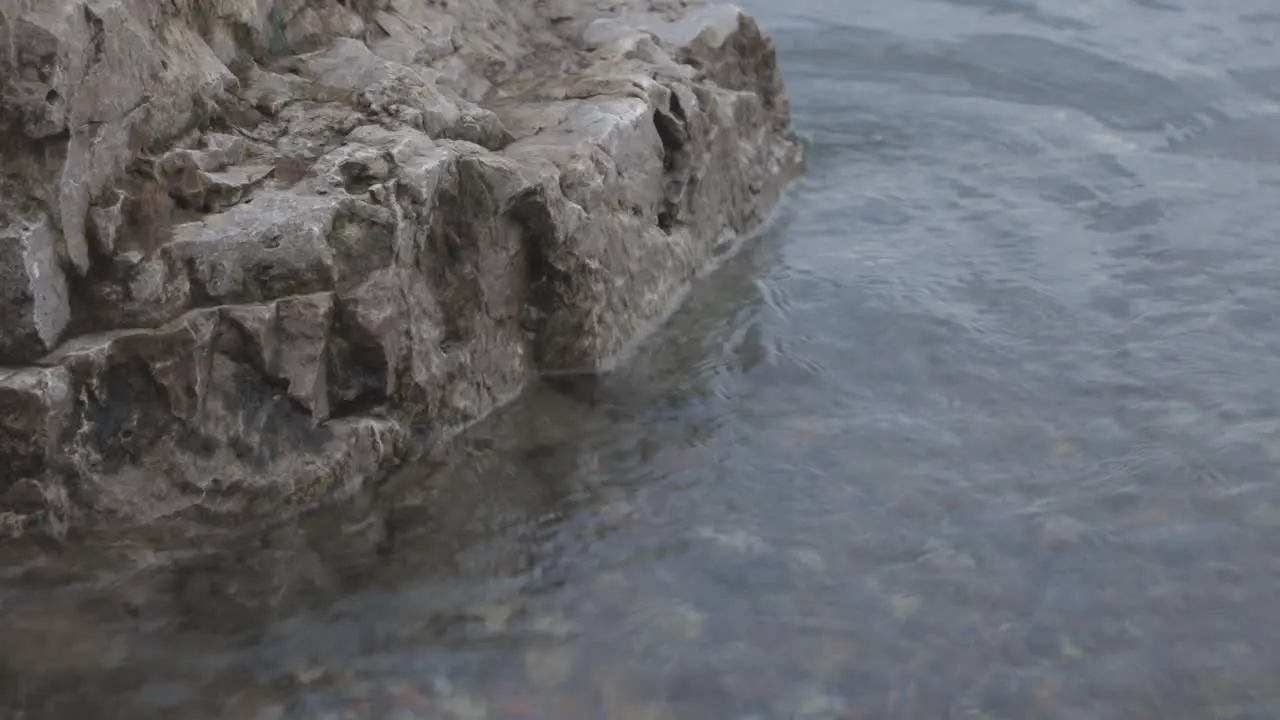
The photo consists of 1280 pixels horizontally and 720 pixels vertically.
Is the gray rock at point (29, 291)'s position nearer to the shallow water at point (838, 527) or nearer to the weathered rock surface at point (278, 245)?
the weathered rock surface at point (278, 245)

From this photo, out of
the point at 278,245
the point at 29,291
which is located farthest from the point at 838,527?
the point at 29,291

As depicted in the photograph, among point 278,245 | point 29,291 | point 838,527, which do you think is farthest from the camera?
point 838,527

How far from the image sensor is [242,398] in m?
5.06

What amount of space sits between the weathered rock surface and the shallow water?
0.88 feet

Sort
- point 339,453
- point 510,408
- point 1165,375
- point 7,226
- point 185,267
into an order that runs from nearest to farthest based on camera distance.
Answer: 1. point 7,226
2. point 185,267
3. point 339,453
4. point 510,408
5. point 1165,375

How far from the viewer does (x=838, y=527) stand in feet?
17.7

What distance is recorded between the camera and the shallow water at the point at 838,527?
4.52 m

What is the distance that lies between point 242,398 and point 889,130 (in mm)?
5928

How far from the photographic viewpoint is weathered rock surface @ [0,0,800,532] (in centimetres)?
461

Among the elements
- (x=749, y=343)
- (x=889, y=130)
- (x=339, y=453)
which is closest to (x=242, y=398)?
(x=339, y=453)

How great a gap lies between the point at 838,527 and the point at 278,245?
91.5 inches

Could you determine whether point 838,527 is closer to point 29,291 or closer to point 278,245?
point 278,245

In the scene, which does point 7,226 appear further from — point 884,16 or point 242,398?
point 884,16

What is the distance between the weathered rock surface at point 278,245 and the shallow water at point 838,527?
0.27 m
